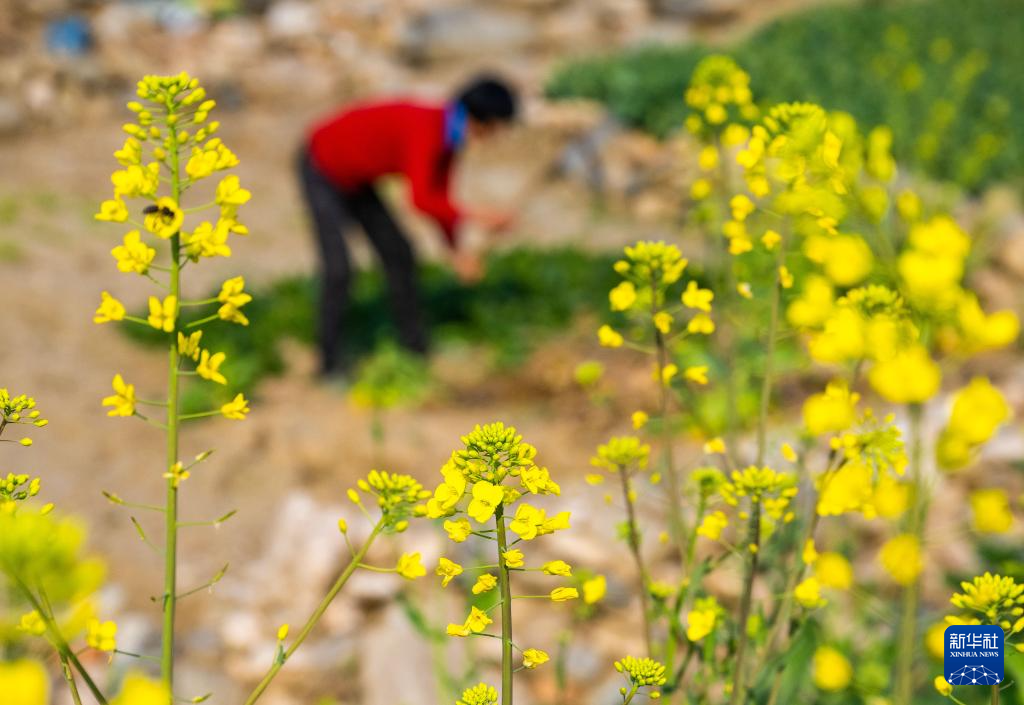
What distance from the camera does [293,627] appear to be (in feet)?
11.6

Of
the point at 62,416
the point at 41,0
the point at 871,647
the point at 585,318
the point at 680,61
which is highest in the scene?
the point at 41,0

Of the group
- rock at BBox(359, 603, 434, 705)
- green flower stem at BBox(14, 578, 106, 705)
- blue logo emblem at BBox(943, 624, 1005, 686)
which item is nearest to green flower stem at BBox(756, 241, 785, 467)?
blue logo emblem at BBox(943, 624, 1005, 686)

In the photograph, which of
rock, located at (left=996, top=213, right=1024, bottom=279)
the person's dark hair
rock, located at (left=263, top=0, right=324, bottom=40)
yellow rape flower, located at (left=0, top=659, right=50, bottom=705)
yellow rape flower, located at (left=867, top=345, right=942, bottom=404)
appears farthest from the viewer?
rock, located at (left=263, top=0, right=324, bottom=40)

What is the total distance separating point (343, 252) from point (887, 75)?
18.2 ft

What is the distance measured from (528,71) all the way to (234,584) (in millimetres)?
10287

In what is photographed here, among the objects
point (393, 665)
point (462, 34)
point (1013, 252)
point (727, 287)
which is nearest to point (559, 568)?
point (727, 287)

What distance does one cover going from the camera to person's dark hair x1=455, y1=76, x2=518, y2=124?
510 cm

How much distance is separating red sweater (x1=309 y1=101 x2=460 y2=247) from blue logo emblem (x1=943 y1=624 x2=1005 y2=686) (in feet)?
14.3

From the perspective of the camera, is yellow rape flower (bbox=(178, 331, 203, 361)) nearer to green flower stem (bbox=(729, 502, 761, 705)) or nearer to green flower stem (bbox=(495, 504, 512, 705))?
green flower stem (bbox=(495, 504, 512, 705))

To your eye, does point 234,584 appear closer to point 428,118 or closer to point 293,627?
point 293,627

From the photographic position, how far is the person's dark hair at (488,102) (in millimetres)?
5102

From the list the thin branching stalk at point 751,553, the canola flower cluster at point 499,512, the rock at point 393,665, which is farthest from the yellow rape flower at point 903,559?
the rock at point 393,665

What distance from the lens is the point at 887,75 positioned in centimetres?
861

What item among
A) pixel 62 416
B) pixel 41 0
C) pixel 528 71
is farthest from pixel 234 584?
pixel 41 0
